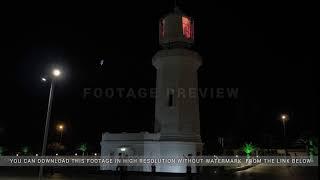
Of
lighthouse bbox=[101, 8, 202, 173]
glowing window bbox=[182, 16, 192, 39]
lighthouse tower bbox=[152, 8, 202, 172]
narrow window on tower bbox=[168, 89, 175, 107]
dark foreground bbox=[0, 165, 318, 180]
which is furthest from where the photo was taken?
glowing window bbox=[182, 16, 192, 39]

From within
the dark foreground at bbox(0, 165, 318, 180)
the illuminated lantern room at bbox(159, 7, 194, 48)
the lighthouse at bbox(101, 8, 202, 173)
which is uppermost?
the illuminated lantern room at bbox(159, 7, 194, 48)

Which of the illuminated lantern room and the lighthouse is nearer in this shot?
the lighthouse

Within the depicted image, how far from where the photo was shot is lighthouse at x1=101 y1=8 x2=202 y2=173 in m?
31.6

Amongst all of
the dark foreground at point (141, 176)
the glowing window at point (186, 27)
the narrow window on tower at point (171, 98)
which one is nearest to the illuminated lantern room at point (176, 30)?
the glowing window at point (186, 27)

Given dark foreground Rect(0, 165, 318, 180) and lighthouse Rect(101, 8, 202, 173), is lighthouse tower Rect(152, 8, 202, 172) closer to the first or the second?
lighthouse Rect(101, 8, 202, 173)

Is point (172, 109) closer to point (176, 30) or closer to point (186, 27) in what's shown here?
point (176, 30)

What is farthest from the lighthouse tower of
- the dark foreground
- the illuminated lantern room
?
the dark foreground

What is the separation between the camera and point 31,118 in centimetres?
6588

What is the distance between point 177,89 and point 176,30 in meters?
5.81

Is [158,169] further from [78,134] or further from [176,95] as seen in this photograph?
[78,134]

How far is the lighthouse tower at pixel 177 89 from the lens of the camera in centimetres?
3186

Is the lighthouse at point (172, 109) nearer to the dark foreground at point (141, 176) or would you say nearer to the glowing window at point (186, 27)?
the glowing window at point (186, 27)

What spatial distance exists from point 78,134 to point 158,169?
146 feet

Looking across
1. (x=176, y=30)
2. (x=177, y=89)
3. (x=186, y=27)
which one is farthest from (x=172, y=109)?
(x=186, y=27)
